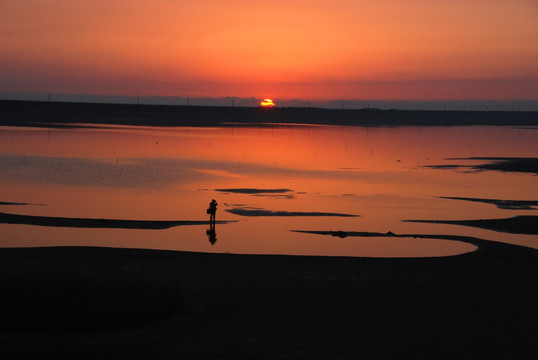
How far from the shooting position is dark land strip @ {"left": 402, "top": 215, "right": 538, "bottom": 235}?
3175 cm

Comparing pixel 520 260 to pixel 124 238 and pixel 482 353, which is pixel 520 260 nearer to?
pixel 482 353

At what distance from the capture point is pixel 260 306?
60.0 ft

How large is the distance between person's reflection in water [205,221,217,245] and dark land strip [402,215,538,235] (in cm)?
1031

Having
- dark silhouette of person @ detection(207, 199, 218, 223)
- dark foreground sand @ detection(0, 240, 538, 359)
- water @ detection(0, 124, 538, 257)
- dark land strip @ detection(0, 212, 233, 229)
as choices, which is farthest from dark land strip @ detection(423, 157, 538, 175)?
dark foreground sand @ detection(0, 240, 538, 359)

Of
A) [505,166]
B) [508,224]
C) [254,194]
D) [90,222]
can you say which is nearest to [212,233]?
[90,222]

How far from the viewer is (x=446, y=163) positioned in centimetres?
6788

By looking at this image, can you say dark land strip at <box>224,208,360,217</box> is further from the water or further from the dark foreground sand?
the dark foreground sand

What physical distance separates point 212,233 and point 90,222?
5927mm

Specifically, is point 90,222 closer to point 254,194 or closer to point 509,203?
point 254,194

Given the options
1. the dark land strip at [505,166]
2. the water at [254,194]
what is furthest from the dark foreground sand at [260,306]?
the dark land strip at [505,166]

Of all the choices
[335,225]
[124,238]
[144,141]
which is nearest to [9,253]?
[124,238]

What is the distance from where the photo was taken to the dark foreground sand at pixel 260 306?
15125 mm

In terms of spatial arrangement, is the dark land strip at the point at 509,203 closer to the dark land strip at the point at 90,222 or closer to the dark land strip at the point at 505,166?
the dark land strip at the point at 90,222

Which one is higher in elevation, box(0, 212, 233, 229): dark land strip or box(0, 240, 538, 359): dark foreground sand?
box(0, 212, 233, 229): dark land strip
